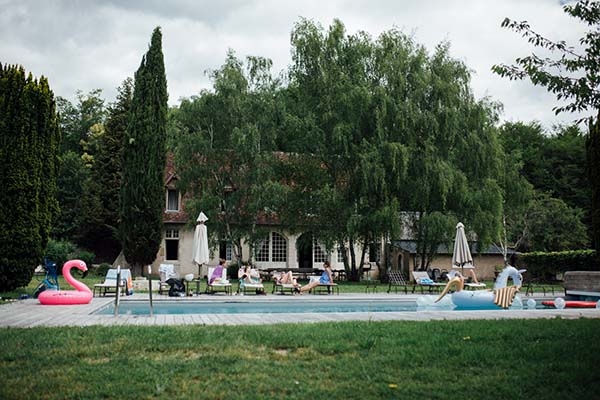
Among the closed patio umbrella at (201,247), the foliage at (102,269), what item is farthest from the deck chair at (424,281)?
the foliage at (102,269)

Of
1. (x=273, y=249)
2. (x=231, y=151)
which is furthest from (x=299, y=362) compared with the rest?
(x=273, y=249)

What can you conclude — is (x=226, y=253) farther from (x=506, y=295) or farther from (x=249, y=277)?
(x=506, y=295)

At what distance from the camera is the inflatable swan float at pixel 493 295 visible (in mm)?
13781

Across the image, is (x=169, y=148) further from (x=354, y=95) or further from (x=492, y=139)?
(x=492, y=139)

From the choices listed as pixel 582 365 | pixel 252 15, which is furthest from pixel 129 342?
pixel 252 15

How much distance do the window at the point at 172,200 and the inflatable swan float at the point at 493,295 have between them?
74.2ft

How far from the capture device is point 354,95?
2662cm

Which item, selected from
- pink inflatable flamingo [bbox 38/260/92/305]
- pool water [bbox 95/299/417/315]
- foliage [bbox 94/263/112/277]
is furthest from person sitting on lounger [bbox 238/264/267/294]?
foliage [bbox 94/263/112/277]

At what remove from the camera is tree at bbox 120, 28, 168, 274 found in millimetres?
27906

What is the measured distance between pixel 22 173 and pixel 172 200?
18.9 meters

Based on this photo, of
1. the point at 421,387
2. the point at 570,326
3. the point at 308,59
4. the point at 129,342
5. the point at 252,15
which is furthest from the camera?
the point at 308,59

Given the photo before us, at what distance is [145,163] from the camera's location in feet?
92.1

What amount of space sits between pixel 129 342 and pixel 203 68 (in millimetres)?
24299

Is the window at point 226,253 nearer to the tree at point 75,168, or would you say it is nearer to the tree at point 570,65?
the tree at point 75,168
